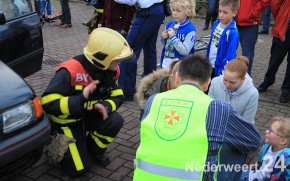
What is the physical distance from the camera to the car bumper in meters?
2.53

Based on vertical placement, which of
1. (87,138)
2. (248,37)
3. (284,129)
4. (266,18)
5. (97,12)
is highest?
(97,12)

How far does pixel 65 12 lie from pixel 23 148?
7549 mm

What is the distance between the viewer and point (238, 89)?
315 centimetres

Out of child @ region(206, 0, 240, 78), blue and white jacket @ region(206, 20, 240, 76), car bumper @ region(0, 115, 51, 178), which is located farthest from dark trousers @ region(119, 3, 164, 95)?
car bumper @ region(0, 115, 51, 178)

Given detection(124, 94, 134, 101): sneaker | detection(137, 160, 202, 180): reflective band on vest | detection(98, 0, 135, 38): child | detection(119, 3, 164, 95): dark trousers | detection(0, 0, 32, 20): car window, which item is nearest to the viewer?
detection(137, 160, 202, 180): reflective band on vest

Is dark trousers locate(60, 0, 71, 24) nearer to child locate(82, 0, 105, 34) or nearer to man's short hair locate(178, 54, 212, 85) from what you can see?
child locate(82, 0, 105, 34)

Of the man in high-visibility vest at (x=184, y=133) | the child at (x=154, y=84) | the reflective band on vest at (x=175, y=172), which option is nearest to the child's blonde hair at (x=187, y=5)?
the child at (x=154, y=84)

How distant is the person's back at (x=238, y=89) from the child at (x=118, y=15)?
2.17 m

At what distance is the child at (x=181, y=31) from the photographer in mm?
4117

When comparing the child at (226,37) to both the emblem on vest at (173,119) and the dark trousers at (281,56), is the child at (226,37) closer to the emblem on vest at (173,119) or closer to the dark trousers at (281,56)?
the dark trousers at (281,56)

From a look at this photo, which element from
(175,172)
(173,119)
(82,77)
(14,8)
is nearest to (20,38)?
(14,8)

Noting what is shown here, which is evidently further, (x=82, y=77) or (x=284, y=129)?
(x=82, y=77)

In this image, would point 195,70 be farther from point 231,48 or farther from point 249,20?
point 249,20

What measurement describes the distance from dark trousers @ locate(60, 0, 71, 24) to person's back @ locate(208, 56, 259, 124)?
7165 millimetres
